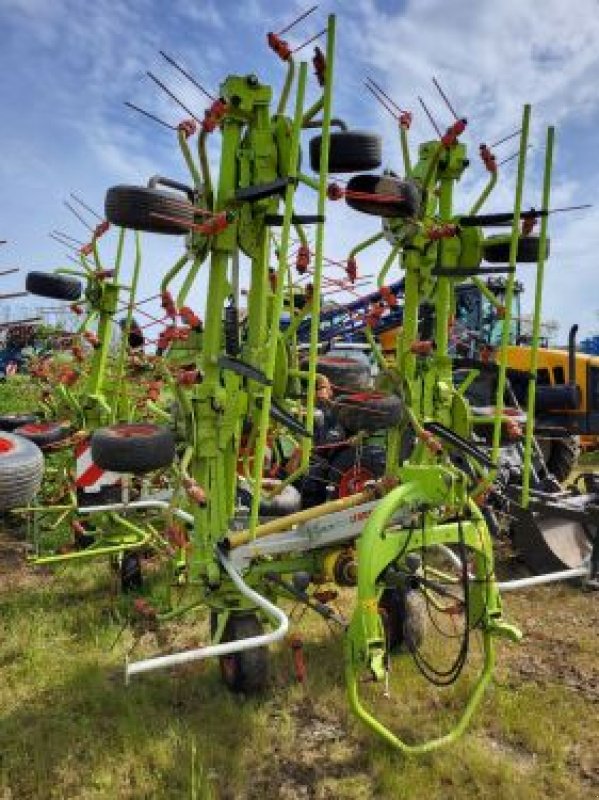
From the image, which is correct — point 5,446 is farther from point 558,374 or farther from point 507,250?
point 558,374

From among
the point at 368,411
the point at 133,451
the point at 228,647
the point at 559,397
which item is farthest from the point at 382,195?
the point at 559,397

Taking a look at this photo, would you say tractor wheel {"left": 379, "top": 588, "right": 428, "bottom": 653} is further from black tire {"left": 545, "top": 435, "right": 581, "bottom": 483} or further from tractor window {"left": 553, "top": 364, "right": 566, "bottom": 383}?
tractor window {"left": 553, "top": 364, "right": 566, "bottom": 383}

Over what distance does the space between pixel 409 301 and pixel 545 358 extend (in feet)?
25.3

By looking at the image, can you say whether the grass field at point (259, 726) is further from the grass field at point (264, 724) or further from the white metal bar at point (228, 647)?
the white metal bar at point (228, 647)

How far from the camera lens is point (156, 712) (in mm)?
4273

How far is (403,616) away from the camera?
4.96 m

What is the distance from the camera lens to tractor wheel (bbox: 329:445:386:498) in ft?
20.0

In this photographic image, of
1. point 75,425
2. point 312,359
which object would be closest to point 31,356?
point 75,425

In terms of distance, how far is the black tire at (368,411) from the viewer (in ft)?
15.1

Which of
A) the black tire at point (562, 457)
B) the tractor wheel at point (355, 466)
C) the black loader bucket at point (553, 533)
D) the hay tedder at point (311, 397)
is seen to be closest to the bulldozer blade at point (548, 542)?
the black loader bucket at point (553, 533)

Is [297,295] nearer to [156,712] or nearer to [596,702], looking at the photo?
[156,712]

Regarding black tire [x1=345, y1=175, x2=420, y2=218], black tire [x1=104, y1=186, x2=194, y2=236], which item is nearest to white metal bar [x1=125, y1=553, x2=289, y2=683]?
black tire [x1=104, y1=186, x2=194, y2=236]

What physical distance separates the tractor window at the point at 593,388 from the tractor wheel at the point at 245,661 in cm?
910

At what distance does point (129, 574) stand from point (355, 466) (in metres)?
2.18
